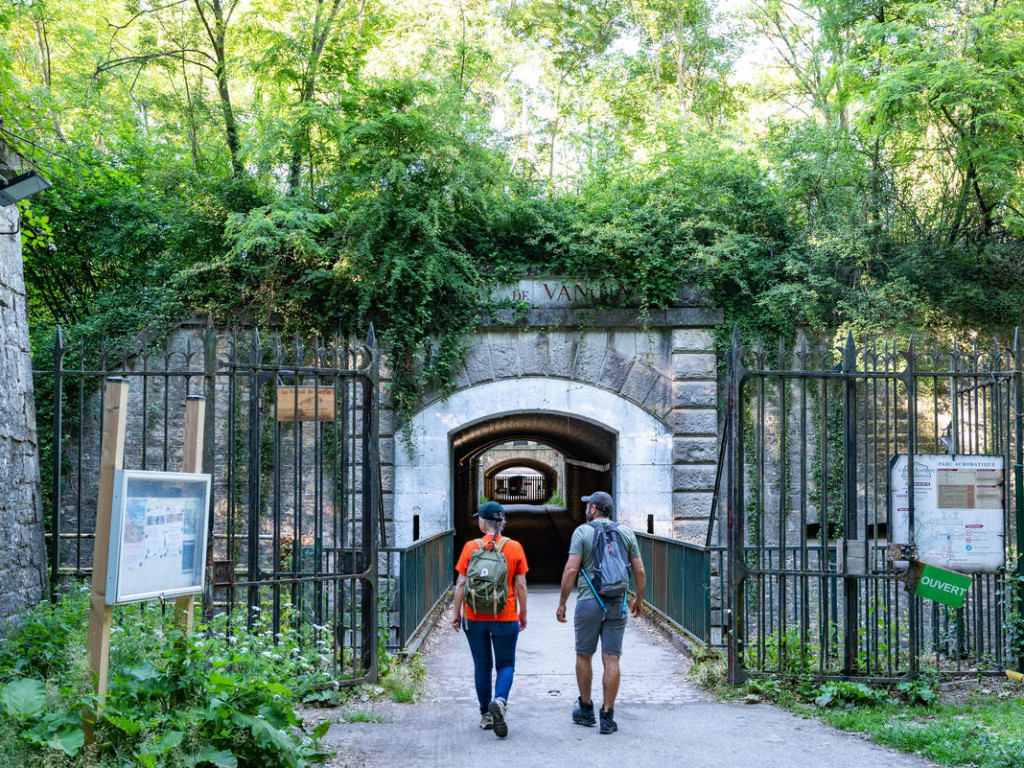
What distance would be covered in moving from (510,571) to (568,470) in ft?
61.9

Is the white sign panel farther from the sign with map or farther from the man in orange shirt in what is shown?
the sign with map

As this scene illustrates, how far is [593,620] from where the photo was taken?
5.41 meters

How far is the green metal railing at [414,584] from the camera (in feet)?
24.3

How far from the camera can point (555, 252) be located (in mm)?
10703

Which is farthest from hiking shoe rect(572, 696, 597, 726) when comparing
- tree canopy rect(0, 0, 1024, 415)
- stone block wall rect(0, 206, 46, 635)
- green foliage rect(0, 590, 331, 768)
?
tree canopy rect(0, 0, 1024, 415)

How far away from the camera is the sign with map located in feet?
12.3

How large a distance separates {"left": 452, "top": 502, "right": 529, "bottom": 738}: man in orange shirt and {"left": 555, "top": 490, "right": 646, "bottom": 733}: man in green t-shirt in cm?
29

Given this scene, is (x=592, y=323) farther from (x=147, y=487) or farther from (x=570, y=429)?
(x=147, y=487)

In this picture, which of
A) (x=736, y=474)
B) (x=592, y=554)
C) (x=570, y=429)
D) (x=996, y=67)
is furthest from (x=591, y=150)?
(x=592, y=554)

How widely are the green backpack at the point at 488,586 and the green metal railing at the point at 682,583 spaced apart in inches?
92.0

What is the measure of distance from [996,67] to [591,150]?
7.56m

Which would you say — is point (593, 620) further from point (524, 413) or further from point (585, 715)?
point (524, 413)

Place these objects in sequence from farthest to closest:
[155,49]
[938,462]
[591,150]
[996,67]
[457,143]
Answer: [591,150] < [155,49] < [457,143] < [996,67] < [938,462]

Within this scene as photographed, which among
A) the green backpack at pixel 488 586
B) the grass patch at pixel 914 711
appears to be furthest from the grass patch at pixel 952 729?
the green backpack at pixel 488 586
